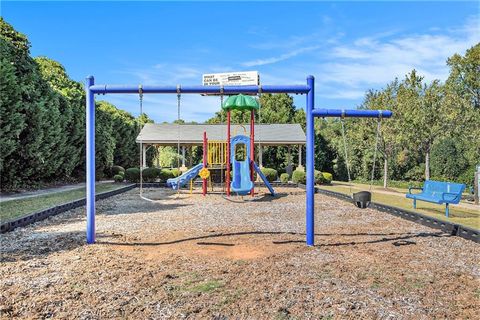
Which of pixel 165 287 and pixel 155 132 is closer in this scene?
pixel 165 287

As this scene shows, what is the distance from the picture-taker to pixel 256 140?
2538cm

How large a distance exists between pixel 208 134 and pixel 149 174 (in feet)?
21.0

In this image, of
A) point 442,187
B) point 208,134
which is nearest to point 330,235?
point 442,187

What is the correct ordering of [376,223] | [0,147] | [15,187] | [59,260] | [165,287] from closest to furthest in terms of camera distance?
[165,287]
[59,260]
[376,223]
[0,147]
[15,187]

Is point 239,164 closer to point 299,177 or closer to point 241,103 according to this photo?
point 241,103

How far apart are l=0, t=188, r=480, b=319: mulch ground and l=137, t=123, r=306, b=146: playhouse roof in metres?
17.1

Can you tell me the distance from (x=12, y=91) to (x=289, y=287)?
1487 centimetres

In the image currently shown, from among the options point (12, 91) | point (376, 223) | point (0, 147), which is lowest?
point (376, 223)

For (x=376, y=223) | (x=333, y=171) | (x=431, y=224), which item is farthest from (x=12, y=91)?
(x=333, y=171)

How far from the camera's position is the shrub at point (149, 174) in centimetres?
2259

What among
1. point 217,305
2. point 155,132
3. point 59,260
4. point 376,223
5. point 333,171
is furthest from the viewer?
point 333,171

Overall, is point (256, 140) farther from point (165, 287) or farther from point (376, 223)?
point (165, 287)

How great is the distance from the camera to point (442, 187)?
9.90 metres

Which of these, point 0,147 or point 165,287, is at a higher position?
point 0,147
